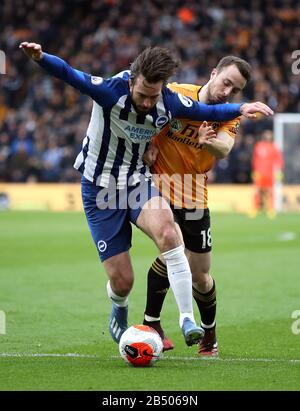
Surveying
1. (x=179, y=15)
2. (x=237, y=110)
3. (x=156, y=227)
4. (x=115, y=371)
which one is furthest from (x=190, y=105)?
(x=179, y=15)

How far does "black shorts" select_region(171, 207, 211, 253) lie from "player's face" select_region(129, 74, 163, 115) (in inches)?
42.5

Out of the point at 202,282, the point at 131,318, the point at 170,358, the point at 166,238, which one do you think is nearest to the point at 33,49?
the point at 166,238

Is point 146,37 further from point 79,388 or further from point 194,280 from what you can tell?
point 79,388

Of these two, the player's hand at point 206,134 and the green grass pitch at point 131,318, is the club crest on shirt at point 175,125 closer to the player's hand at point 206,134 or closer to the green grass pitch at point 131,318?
the player's hand at point 206,134

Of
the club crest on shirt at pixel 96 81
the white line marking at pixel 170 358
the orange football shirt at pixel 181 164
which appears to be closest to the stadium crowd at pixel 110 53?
the orange football shirt at pixel 181 164

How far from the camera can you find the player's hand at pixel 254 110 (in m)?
6.83

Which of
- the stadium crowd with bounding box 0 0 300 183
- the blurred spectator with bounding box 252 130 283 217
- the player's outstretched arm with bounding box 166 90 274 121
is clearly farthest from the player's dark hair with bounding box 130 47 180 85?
the stadium crowd with bounding box 0 0 300 183

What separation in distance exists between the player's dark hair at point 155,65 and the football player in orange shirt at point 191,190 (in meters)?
0.74

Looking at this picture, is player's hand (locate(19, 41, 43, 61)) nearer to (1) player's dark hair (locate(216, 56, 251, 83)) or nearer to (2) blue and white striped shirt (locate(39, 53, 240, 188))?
(2) blue and white striped shirt (locate(39, 53, 240, 188))

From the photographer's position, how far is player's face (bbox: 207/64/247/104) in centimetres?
726

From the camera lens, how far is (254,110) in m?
6.93

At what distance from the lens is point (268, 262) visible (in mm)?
14578

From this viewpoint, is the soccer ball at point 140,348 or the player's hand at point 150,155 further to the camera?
the player's hand at point 150,155

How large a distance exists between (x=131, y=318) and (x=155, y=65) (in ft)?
11.1
